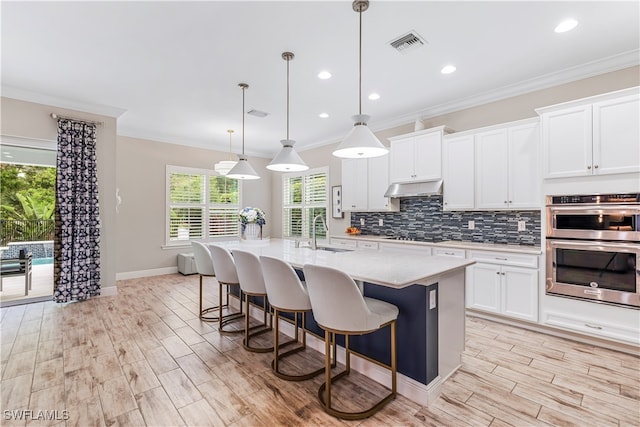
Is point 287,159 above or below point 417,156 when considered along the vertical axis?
below

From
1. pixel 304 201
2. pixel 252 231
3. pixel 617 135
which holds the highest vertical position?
pixel 617 135

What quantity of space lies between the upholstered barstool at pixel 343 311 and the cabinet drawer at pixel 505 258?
203cm

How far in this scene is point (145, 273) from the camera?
5809mm

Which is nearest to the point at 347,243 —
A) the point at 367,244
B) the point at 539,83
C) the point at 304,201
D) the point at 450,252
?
the point at 367,244

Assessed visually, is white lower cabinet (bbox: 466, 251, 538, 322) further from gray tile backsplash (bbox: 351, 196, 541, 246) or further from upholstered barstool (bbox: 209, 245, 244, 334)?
upholstered barstool (bbox: 209, 245, 244, 334)

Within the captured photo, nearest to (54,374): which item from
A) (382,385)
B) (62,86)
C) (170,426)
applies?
(170,426)

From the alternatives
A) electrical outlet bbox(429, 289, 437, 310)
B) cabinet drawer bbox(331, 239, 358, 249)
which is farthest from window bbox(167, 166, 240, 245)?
electrical outlet bbox(429, 289, 437, 310)

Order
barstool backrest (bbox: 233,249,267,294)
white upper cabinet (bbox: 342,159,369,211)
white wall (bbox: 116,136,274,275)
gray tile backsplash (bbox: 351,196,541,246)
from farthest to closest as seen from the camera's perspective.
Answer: white wall (bbox: 116,136,274,275) → white upper cabinet (bbox: 342,159,369,211) → gray tile backsplash (bbox: 351,196,541,246) → barstool backrest (bbox: 233,249,267,294)

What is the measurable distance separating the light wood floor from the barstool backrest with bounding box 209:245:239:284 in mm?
610

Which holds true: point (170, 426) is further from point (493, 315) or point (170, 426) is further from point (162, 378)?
point (493, 315)

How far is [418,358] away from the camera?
6.66 feet

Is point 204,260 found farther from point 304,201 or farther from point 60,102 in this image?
point 304,201

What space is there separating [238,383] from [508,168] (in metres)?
3.62

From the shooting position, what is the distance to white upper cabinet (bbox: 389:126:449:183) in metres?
4.17
